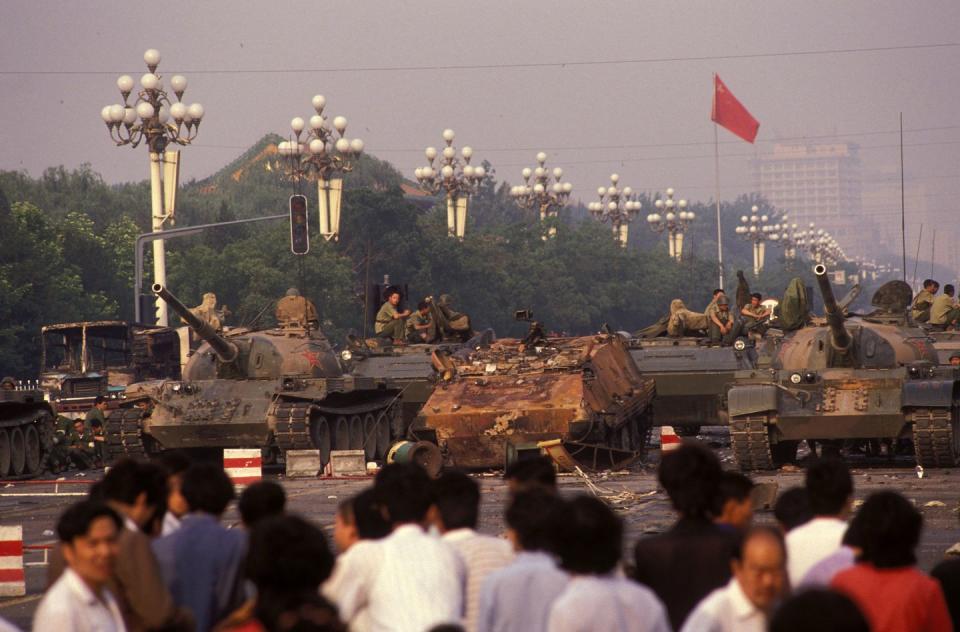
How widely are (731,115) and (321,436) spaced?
53171mm

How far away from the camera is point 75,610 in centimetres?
670

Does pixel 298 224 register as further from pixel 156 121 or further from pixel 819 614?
pixel 819 614

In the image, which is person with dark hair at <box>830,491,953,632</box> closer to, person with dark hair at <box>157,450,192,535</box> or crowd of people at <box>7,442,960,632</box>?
crowd of people at <box>7,442,960,632</box>

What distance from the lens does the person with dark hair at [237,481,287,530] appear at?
7824 millimetres

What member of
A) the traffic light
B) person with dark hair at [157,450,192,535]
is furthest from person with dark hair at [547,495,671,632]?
the traffic light

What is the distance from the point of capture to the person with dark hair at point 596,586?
6305mm

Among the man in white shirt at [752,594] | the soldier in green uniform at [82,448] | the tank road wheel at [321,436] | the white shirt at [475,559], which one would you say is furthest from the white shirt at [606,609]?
the soldier in green uniform at [82,448]

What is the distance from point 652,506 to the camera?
19703 millimetres

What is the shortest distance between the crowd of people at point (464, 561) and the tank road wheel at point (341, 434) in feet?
63.9

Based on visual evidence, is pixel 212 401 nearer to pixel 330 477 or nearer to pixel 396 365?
pixel 330 477

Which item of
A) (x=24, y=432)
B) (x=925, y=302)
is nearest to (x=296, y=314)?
(x=24, y=432)

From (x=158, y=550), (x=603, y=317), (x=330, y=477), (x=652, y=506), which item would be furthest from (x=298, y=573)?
(x=603, y=317)

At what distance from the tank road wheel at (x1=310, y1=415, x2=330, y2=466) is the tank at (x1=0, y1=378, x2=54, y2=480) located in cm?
501

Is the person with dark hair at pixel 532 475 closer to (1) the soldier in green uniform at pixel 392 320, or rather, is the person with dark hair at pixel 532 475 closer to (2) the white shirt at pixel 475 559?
(2) the white shirt at pixel 475 559
